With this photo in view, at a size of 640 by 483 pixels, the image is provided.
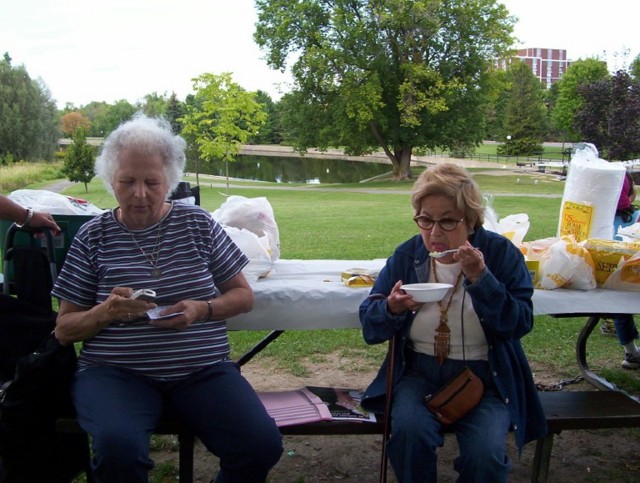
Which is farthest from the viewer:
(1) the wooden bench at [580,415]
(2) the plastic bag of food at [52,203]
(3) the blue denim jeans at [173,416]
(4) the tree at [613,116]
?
(4) the tree at [613,116]

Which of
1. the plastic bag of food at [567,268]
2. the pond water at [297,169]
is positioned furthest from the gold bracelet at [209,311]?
the pond water at [297,169]

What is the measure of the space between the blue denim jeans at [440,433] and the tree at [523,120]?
5993cm

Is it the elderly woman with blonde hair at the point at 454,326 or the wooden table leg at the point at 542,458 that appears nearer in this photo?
the elderly woman with blonde hair at the point at 454,326

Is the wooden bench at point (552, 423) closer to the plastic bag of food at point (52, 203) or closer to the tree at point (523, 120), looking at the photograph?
the plastic bag of food at point (52, 203)

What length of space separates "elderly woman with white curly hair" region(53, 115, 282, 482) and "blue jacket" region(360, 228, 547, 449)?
1.70ft

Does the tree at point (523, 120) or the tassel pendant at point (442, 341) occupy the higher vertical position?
the tree at point (523, 120)

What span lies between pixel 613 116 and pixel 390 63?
39.5 ft

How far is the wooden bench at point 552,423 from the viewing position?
7.90ft

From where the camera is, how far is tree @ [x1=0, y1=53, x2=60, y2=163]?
130 ft

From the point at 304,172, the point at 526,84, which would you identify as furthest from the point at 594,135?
the point at 526,84

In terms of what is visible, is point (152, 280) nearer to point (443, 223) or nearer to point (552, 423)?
point (443, 223)

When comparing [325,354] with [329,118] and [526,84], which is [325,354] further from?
[526,84]

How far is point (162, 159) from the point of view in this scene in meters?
Result: 2.51

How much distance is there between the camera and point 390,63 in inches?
1390
